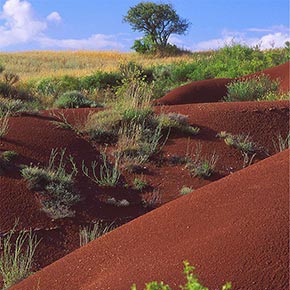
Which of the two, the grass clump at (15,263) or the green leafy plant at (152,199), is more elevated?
the green leafy plant at (152,199)

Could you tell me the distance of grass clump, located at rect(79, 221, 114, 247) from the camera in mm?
8875

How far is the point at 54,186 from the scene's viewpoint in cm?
1051

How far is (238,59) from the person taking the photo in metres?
32.8

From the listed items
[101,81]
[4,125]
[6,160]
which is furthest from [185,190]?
[101,81]

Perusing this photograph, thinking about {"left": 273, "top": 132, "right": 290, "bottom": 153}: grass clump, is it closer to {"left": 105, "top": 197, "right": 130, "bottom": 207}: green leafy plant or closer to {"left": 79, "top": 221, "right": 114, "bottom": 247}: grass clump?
{"left": 105, "top": 197, "right": 130, "bottom": 207}: green leafy plant

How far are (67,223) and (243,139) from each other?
179 inches

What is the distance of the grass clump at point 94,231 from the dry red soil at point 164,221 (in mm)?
153

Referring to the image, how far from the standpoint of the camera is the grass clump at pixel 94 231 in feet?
29.1

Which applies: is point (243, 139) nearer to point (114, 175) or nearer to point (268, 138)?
point (268, 138)

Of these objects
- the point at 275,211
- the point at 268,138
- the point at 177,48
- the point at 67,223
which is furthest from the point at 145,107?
the point at 177,48

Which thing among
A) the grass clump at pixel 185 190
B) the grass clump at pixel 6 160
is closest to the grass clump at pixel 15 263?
the grass clump at pixel 6 160

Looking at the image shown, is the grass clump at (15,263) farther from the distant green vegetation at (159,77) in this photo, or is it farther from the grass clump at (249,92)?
the distant green vegetation at (159,77)

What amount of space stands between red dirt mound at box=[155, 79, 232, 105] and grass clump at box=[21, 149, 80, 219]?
10005 mm

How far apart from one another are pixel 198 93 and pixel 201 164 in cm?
1029
